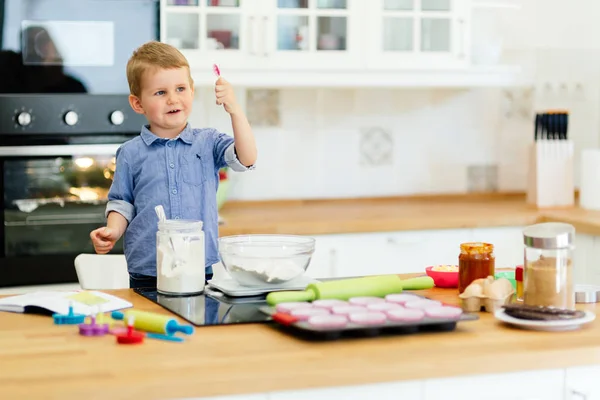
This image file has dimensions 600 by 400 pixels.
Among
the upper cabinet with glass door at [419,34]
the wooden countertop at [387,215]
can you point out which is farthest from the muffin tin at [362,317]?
the upper cabinet with glass door at [419,34]

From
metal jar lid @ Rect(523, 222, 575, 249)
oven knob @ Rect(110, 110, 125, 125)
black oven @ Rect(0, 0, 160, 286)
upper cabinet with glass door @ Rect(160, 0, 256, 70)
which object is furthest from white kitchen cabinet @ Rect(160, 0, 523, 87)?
metal jar lid @ Rect(523, 222, 575, 249)

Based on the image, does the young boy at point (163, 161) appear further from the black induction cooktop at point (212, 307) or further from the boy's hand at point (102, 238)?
the black induction cooktop at point (212, 307)

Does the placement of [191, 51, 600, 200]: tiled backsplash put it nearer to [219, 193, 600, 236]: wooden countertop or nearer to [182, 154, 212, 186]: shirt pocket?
[219, 193, 600, 236]: wooden countertop

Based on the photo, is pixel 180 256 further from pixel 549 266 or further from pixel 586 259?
pixel 586 259

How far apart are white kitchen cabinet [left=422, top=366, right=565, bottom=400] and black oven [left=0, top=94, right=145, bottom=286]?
1.96m

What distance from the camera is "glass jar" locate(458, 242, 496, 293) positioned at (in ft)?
6.51

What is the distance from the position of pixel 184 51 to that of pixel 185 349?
6.97 feet

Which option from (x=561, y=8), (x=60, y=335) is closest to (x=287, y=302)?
(x=60, y=335)

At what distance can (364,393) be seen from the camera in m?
1.50

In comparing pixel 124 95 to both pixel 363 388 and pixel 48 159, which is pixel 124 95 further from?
pixel 363 388

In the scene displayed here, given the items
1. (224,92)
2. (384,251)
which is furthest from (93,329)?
(384,251)

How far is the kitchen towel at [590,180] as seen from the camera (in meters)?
3.83

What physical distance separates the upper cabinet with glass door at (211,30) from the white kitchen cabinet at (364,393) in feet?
7.21

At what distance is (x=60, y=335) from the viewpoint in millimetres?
1662
